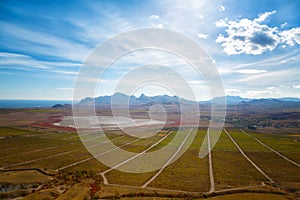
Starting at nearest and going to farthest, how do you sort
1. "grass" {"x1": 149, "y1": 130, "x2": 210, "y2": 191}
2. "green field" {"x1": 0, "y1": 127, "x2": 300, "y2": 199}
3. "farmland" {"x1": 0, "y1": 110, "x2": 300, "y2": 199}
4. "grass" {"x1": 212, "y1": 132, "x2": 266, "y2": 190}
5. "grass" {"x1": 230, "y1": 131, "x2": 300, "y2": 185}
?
"farmland" {"x1": 0, "y1": 110, "x2": 300, "y2": 199}
"green field" {"x1": 0, "y1": 127, "x2": 300, "y2": 199}
"grass" {"x1": 149, "y1": 130, "x2": 210, "y2": 191}
"grass" {"x1": 212, "y1": 132, "x2": 266, "y2": 190}
"grass" {"x1": 230, "y1": 131, "x2": 300, "y2": 185}

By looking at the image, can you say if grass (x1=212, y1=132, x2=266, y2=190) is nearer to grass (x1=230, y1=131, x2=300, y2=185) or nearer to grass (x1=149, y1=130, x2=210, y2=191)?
grass (x1=149, y1=130, x2=210, y2=191)

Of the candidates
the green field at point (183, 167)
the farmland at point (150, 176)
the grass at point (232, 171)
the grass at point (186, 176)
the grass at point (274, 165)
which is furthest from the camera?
the grass at point (274, 165)

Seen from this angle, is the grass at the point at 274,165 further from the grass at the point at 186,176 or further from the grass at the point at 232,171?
the grass at the point at 186,176

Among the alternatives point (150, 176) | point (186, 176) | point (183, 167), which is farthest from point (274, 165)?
point (150, 176)

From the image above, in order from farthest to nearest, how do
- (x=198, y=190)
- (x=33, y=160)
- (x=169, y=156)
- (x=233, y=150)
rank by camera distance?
1. (x=233, y=150)
2. (x=169, y=156)
3. (x=33, y=160)
4. (x=198, y=190)

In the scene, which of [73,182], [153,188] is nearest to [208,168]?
[153,188]

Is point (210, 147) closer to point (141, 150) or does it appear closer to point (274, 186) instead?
point (141, 150)

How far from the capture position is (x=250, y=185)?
31.9 metres

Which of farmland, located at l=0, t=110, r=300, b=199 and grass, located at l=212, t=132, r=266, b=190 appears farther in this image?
grass, located at l=212, t=132, r=266, b=190

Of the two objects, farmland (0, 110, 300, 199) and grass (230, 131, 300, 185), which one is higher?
grass (230, 131, 300, 185)

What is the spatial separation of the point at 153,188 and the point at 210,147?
3397 centimetres

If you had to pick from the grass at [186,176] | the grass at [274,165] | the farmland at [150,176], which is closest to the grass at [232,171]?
the farmland at [150,176]

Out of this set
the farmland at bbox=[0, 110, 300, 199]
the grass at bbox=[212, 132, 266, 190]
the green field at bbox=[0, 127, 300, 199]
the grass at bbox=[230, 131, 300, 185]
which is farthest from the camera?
the grass at bbox=[230, 131, 300, 185]

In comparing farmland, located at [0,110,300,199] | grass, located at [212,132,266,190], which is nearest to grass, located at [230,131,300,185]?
Result: farmland, located at [0,110,300,199]
